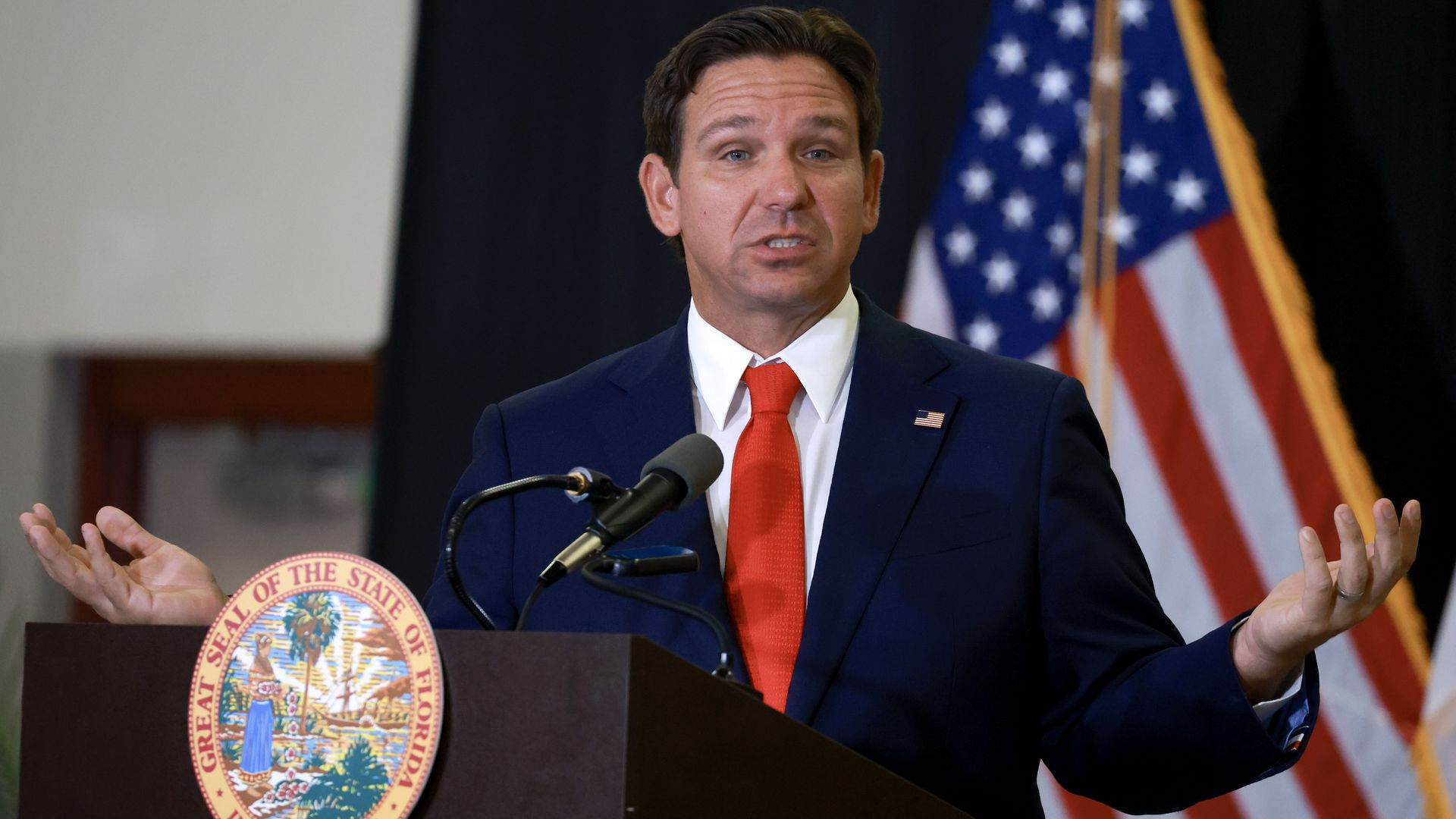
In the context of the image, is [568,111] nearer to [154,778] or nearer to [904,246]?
[904,246]

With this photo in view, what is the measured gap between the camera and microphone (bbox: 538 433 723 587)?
1199 millimetres

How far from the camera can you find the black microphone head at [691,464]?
130 centimetres

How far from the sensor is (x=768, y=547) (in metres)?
1.71

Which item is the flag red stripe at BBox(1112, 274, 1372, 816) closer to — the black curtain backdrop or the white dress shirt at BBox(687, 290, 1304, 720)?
the black curtain backdrop

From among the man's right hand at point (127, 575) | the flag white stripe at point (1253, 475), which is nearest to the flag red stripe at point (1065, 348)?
the flag white stripe at point (1253, 475)

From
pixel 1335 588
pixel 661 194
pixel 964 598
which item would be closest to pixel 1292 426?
pixel 661 194

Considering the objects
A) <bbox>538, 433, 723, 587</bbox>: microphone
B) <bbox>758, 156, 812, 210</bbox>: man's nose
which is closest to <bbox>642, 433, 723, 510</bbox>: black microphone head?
<bbox>538, 433, 723, 587</bbox>: microphone

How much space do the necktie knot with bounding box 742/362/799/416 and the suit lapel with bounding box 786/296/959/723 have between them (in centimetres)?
7

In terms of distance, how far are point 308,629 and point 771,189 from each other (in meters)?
0.98

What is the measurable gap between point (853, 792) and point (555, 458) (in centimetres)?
82

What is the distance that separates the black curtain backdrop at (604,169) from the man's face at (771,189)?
175 centimetres

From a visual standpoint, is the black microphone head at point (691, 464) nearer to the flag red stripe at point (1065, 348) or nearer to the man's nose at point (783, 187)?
the man's nose at point (783, 187)

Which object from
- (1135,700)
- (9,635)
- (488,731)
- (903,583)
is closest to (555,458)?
(903,583)

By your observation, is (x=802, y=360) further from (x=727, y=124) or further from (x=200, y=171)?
(x=200, y=171)
